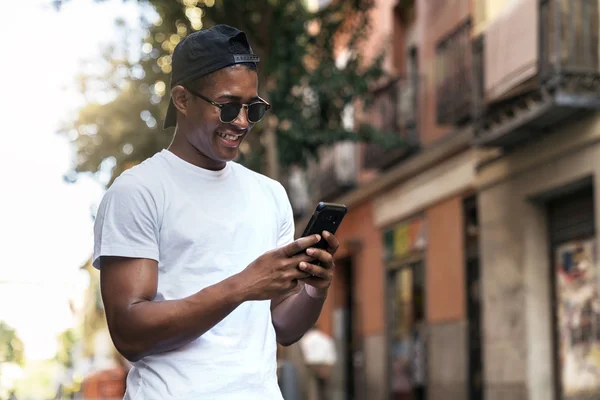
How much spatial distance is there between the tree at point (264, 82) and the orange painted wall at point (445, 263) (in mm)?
1456

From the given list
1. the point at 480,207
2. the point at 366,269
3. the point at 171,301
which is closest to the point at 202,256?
the point at 171,301

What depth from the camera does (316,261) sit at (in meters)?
2.68

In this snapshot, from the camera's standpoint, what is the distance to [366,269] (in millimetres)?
23297

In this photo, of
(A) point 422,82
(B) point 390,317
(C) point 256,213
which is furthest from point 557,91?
(C) point 256,213

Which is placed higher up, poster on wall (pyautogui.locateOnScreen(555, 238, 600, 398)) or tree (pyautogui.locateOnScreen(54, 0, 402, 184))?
tree (pyautogui.locateOnScreen(54, 0, 402, 184))

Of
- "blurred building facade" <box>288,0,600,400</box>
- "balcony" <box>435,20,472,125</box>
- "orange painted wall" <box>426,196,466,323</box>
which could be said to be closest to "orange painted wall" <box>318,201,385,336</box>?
"blurred building facade" <box>288,0,600,400</box>

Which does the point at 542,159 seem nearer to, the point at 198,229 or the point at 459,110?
the point at 459,110

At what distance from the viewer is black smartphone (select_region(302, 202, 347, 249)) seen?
267cm

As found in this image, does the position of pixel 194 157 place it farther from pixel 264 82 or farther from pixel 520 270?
pixel 520 270

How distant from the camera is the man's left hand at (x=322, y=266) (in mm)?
2629

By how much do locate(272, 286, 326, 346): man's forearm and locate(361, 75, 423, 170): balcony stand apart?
15.5 metres

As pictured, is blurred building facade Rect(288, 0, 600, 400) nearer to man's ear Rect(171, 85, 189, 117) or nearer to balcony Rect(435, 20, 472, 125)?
balcony Rect(435, 20, 472, 125)

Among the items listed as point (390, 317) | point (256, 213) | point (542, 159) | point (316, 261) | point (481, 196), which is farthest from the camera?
point (390, 317)

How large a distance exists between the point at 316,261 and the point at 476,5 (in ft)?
48.2
